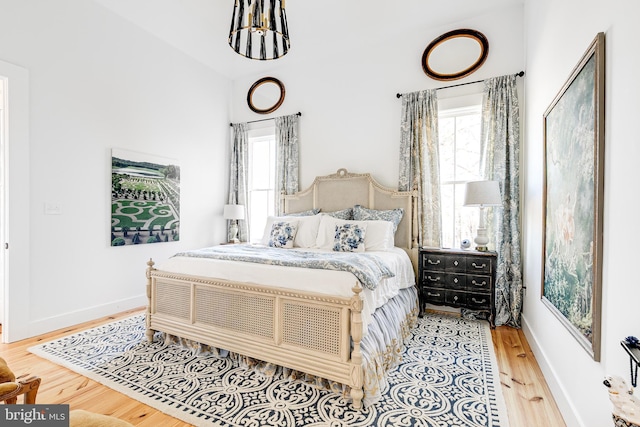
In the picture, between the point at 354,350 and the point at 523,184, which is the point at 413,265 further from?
the point at 354,350

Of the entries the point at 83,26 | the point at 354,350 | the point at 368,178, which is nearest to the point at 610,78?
the point at 354,350

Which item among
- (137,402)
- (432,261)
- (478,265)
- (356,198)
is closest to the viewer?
(137,402)

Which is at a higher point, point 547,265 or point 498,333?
point 547,265

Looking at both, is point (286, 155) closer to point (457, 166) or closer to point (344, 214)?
point (344, 214)

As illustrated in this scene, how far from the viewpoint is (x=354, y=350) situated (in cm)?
189

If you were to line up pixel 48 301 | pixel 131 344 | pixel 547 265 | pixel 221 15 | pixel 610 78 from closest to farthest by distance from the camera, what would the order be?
pixel 610 78 < pixel 547 265 < pixel 131 344 < pixel 48 301 < pixel 221 15

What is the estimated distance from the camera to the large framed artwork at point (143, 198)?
3691mm

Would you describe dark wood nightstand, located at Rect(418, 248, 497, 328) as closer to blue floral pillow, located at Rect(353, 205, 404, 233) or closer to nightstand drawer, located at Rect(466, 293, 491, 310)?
nightstand drawer, located at Rect(466, 293, 491, 310)

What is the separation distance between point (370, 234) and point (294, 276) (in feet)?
5.05

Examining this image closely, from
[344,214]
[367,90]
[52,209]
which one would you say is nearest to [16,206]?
[52,209]

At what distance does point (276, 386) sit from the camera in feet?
6.91

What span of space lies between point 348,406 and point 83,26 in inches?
177

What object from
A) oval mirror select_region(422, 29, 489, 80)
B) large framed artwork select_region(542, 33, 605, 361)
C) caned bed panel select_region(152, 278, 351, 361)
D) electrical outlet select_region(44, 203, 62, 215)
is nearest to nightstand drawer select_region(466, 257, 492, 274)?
large framed artwork select_region(542, 33, 605, 361)

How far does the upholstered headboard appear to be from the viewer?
3.87 metres
